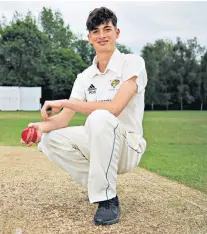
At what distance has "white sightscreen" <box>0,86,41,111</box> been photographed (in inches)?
1608

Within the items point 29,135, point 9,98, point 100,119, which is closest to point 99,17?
point 100,119

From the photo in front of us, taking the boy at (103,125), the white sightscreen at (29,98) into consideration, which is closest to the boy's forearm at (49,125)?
the boy at (103,125)

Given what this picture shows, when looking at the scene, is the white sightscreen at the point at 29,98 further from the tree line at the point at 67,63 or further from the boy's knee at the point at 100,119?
the boy's knee at the point at 100,119

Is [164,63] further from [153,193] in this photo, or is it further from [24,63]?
[153,193]

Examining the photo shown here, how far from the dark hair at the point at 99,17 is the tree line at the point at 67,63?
4220cm

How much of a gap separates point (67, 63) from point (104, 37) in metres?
48.5

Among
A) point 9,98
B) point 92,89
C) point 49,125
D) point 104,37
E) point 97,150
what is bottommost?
point 9,98

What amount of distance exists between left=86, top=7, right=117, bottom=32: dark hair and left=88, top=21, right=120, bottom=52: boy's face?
33 mm

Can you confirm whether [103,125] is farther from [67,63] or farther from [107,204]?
[67,63]

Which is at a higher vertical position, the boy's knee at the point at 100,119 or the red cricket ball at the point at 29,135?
the boy's knee at the point at 100,119

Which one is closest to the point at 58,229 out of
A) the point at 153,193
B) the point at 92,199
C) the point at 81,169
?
the point at 92,199

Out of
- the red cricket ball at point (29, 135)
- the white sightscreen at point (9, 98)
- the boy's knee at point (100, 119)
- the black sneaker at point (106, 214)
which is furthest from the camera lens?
the white sightscreen at point (9, 98)

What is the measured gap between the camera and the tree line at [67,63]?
46.0 m

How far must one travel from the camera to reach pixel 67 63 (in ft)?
170
